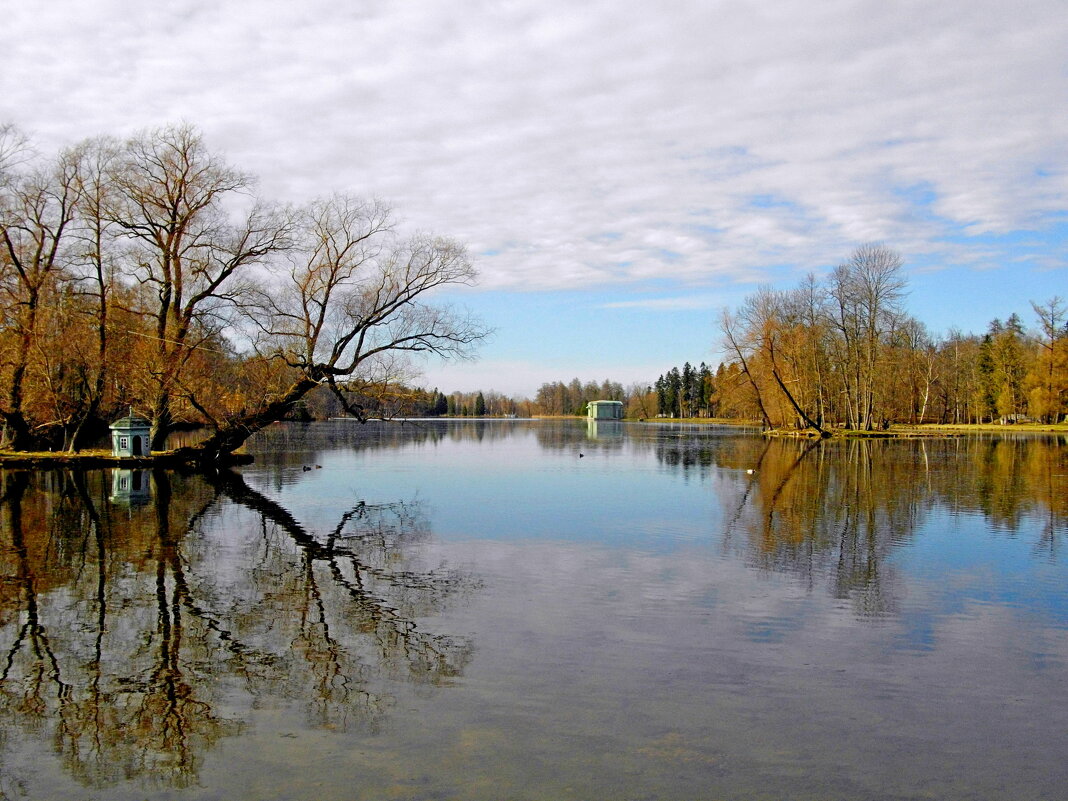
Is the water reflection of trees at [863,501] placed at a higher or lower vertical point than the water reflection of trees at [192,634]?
higher

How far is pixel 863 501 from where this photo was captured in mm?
19688

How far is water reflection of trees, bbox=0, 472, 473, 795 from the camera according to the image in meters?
6.27

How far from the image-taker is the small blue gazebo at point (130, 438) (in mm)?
30219

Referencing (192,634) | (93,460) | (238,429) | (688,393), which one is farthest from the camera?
(688,393)

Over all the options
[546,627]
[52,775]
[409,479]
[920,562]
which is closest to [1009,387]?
[409,479]

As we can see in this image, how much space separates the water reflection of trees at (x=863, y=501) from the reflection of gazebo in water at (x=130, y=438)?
20658 millimetres

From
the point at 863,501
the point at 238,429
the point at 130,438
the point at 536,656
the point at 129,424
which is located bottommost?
the point at 536,656

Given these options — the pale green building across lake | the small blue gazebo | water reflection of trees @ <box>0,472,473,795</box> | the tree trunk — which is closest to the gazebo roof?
the small blue gazebo

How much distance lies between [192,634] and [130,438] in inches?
970

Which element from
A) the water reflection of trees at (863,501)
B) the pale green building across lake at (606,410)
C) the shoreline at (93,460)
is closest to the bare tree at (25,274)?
the shoreline at (93,460)

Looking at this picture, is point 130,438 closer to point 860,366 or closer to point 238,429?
point 238,429

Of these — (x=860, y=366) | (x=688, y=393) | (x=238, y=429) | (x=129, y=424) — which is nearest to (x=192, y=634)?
(x=238, y=429)

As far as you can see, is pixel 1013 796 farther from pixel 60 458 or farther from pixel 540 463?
pixel 60 458

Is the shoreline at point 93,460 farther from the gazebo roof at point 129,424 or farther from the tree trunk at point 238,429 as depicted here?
the gazebo roof at point 129,424
